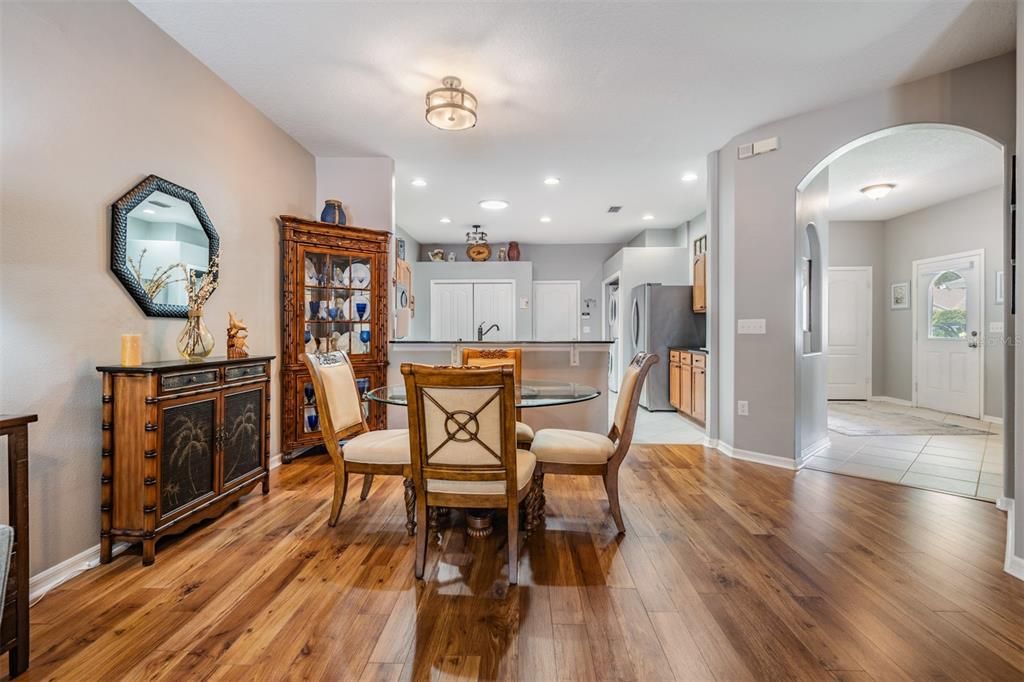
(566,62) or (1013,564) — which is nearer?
(1013,564)

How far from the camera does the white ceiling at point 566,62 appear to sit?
2297 millimetres

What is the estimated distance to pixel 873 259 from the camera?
6.82 m

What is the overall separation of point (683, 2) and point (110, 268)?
301 cm

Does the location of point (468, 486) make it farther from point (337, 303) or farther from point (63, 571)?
point (337, 303)

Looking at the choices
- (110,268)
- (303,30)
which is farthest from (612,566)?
(303,30)

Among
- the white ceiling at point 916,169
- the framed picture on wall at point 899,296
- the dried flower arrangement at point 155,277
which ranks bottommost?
the dried flower arrangement at point 155,277

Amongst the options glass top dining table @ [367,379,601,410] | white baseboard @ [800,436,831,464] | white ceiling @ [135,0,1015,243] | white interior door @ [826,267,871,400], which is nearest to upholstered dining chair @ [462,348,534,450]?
glass top dining table @ [367,379,601,410]

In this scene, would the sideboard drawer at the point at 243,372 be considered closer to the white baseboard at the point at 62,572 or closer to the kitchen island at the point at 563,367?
the white baseboard at the point at 62,572

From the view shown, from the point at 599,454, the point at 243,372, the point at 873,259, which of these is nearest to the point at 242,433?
the point at 243,372

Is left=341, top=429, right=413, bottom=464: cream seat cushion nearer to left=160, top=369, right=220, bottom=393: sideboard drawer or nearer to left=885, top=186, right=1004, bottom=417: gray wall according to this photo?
left=160, top=369, right=220, bottom=393: sideboard drawer

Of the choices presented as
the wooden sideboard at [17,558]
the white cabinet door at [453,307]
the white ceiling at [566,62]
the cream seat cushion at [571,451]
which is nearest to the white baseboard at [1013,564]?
the cream seat cushion at [571,451]

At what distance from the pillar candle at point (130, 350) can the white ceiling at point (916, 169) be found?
16.3ft

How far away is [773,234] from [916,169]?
2.50 m

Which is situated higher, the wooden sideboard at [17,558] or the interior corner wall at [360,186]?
the interior corner wall at [360,186]
